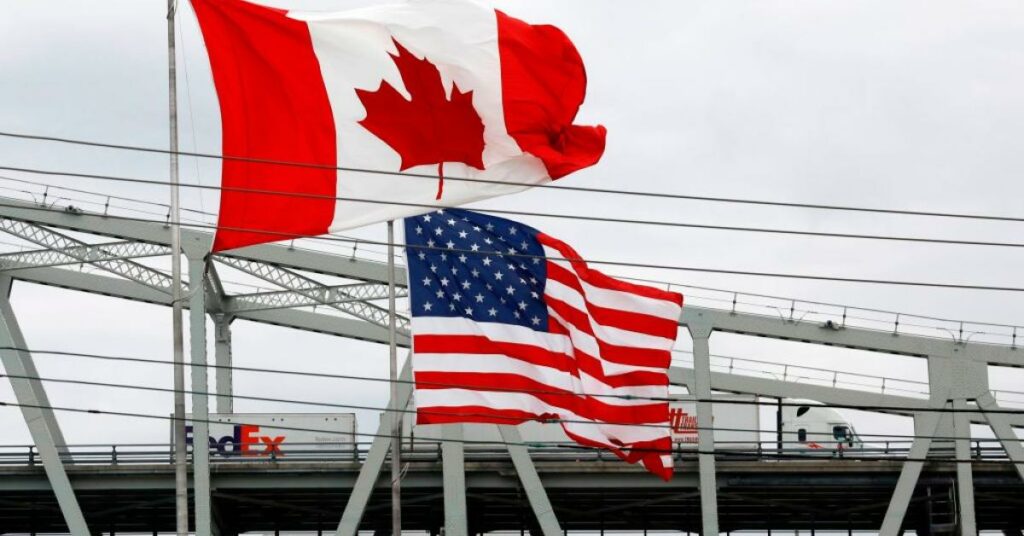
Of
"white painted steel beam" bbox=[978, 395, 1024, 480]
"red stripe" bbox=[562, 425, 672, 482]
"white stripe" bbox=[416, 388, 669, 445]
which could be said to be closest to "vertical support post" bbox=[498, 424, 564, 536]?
"white painted steel beam" bbox=[978, 395, 1024, 480]

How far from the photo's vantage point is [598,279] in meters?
36.0

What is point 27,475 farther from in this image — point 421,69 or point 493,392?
point 421,69

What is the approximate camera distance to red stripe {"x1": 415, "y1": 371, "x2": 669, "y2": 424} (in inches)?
1361

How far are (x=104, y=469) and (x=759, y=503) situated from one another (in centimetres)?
2105

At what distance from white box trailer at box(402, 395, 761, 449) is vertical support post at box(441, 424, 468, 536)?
2.70 feet

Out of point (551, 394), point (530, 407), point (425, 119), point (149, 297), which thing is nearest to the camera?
point (425, 119)

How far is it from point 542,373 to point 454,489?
18355 millimetres

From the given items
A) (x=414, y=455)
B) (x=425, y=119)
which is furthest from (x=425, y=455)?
(x=425, y=119)

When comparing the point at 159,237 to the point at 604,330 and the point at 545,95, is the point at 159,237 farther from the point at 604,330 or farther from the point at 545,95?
the point at 545,95

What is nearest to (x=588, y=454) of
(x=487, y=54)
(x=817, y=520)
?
(x=817, y=520)

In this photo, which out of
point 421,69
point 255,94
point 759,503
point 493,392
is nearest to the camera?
point 255,94

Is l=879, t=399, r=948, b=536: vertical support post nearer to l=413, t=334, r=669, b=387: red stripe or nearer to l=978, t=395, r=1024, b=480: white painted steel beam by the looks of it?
l=978, t=395, r=1024, b=480: white painted steel beam

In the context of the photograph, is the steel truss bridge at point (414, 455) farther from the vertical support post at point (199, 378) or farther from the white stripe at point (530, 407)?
the white stripe at point (530, 407)

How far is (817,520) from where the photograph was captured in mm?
62375
